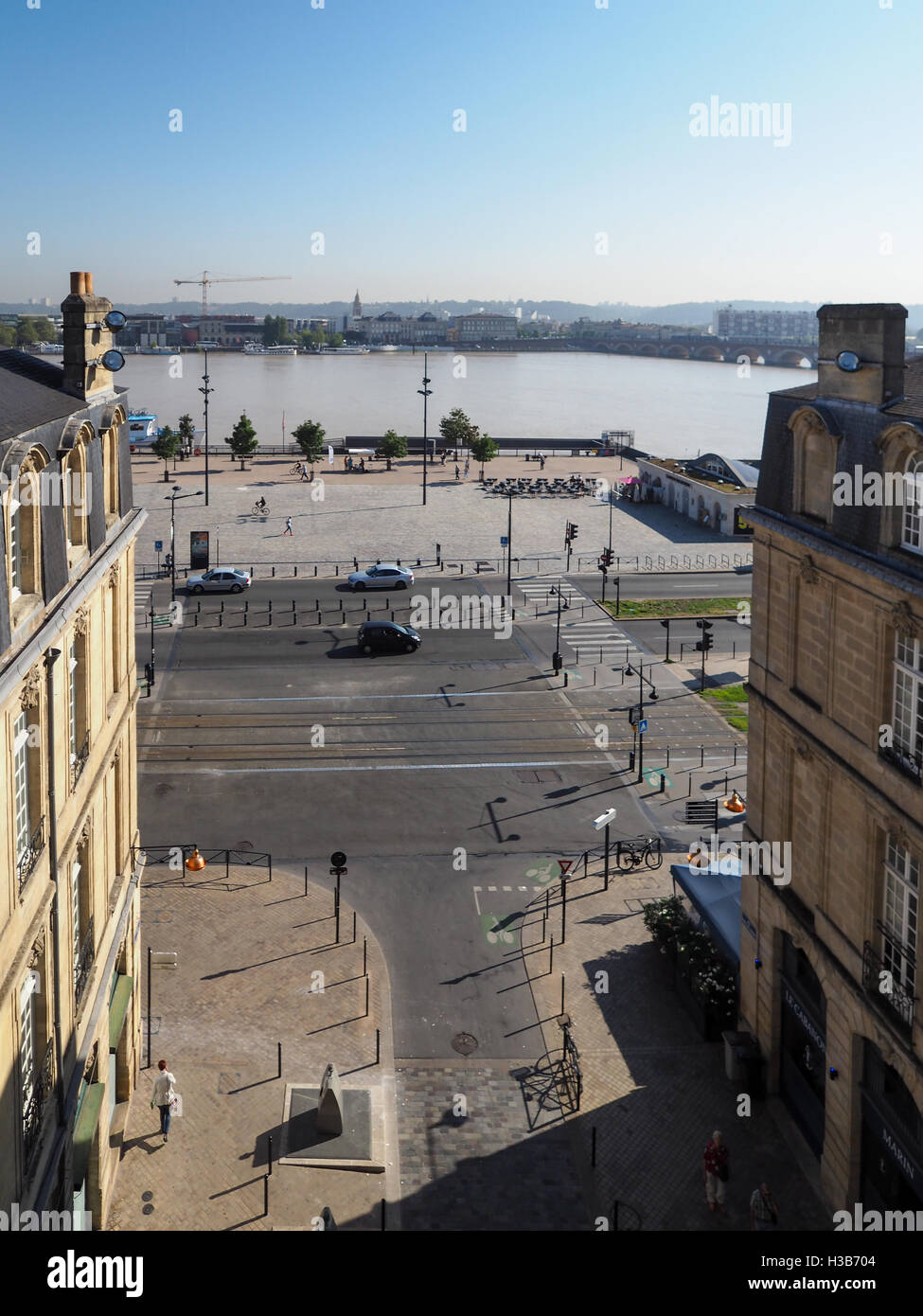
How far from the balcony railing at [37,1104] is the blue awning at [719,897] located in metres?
12.5

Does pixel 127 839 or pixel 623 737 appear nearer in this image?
pixel 127 839

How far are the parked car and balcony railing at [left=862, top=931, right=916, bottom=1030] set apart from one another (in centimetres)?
4112

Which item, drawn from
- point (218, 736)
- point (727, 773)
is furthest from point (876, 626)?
point (218, 736)

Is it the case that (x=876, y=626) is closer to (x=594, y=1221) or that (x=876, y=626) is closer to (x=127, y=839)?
(x=594, y=1221)

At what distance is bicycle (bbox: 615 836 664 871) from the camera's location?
27.3m

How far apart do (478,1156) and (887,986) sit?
21.9ft

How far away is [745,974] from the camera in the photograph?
66.7 ft

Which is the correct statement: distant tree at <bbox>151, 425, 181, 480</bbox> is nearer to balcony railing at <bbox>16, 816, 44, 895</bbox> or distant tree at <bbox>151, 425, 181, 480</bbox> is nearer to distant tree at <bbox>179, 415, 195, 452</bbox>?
distant tree at <bbox>179, 415, 195, 452</bbox>

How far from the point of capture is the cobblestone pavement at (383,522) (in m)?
64.3

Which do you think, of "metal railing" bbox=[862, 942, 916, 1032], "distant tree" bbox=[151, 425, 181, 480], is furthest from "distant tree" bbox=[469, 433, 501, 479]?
"metal railing" bbox=[862, 942, 916, 1032]

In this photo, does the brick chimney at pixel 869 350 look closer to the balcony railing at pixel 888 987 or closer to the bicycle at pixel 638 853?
the balcony railing at pixel 888 987

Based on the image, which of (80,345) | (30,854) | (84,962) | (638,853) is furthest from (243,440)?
(30,854)

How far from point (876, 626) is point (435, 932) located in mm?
12348
